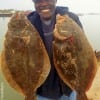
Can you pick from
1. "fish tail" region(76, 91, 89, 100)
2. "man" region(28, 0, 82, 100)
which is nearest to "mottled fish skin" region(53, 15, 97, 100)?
"fish tail" region(76, 91, 89, 100)

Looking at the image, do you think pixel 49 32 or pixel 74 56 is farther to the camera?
pixel 49 32

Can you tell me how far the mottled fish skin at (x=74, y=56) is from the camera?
3.00m

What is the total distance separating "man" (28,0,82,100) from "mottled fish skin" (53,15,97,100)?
33 centimetres

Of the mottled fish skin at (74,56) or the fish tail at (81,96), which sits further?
the fish tail at (81,96)

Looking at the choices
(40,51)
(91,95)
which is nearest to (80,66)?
(40,51)

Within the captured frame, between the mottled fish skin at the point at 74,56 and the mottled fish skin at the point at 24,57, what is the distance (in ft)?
0.54

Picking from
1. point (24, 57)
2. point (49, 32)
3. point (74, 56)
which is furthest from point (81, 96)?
point (49, 32)

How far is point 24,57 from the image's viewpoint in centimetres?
311

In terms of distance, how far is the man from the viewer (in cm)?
337

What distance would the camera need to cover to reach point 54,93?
385 centimetres

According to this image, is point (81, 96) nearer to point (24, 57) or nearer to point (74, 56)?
point (74, 56)

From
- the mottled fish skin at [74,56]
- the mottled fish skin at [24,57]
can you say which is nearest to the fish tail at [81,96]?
the mottled fish skin at [74,56]

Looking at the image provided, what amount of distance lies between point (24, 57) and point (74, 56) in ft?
1.61

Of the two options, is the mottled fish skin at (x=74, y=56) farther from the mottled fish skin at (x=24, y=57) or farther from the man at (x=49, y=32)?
the man at (x=49, y=32)
